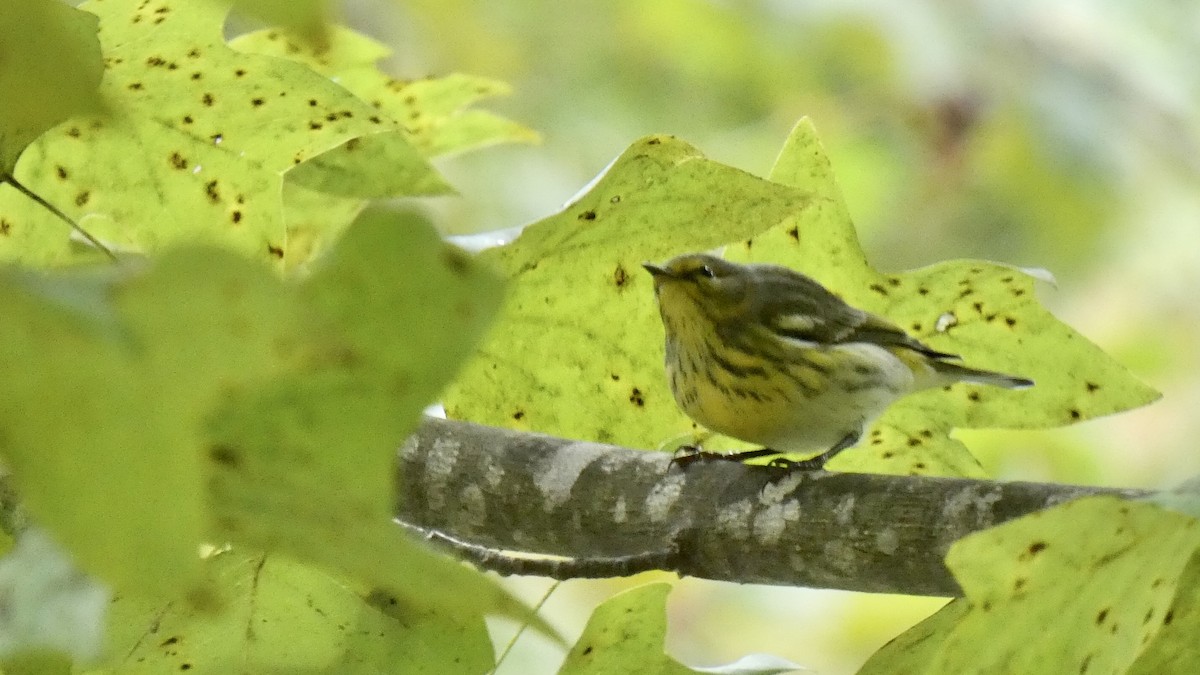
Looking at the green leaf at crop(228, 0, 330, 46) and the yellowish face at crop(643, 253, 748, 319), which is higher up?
the green leaf at crop(228, 0, 330, 46)

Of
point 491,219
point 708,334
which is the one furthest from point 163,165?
point 491,219

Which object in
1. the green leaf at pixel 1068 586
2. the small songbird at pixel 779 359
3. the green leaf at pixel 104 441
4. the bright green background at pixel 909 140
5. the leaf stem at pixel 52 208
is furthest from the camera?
the bright green background at pixel 909 140

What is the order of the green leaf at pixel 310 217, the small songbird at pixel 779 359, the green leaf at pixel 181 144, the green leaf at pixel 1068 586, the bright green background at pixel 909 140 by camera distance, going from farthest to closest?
the bright green background at pixel 909 140 → the small songbird at pixel 779 359 → the green leaf at pixel 310 217 → the green leaf at pixel 181 144 → the green leaf at pixel 1068 586

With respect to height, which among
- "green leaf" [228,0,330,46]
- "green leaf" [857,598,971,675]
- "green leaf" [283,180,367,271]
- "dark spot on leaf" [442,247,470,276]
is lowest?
"green leaf" [283,180,367,271]

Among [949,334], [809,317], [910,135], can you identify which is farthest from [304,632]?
[910,135]

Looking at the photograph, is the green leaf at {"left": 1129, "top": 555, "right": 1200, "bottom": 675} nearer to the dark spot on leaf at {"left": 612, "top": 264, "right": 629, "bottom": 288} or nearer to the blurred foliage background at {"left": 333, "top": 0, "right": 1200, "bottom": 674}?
the dark spot on leaf at {"left": 612, "top": 264, "right": 629, "bottom": 288}

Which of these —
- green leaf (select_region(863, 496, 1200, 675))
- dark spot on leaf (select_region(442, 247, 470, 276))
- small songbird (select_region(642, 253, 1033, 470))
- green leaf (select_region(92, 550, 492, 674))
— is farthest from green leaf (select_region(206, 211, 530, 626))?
small songbird (select_region(642, 253, 1033, 470))

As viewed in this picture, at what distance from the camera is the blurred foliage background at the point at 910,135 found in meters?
3.06

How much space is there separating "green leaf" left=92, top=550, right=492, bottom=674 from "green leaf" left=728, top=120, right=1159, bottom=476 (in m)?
0.35

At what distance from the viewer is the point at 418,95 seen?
89cm

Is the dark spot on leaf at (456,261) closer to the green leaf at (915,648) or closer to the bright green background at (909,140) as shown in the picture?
the green leaf at (915,648)

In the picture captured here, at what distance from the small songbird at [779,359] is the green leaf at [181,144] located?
45 centimetres

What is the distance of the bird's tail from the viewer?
89 cm

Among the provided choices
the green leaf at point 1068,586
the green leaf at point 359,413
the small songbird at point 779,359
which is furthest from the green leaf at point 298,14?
the small songbird at point 779,359
